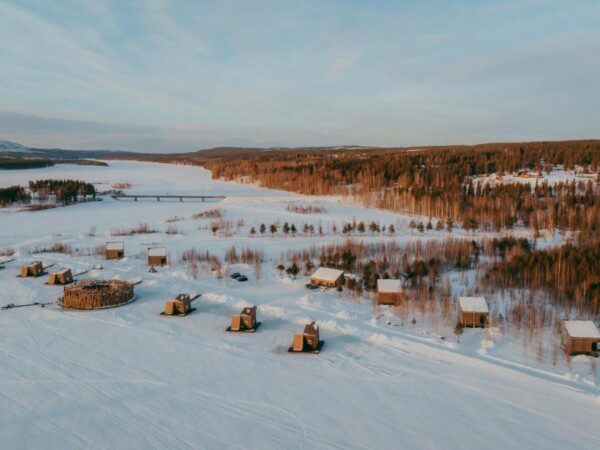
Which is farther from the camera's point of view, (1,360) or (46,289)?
(46,289)

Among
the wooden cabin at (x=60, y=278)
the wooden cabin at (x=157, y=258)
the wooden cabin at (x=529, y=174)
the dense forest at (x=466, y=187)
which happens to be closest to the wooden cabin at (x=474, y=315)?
the wooden cabin at (x=157, y=258)

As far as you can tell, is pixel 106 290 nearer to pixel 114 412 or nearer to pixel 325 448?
pixel 114 412

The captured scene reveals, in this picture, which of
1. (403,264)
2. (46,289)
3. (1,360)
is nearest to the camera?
(1,360)

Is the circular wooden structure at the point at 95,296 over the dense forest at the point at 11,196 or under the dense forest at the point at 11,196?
under

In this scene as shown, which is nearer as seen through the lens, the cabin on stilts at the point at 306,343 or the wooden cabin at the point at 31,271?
the cabin on stilts at the point at 306,343

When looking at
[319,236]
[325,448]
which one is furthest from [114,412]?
[319,236]

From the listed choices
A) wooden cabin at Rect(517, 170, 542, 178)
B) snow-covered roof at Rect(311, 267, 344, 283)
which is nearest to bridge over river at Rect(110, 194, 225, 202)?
wooden cabin at Rect(517, 170, 542, 178)

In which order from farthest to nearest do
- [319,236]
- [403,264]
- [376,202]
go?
[376,202]
[319,236]
[403,264]

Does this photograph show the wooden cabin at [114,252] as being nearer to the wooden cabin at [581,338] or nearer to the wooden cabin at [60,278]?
the wooden cabin at [60,278]

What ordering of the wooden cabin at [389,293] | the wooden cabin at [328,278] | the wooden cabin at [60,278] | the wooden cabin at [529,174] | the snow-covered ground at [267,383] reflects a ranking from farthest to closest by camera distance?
the wooden cabin at [529,174], the wooden cabin at [60,278], the wooden cabin at [328,278], the wooden cabin at [389,293], the snow-covered ground at [267,383]
